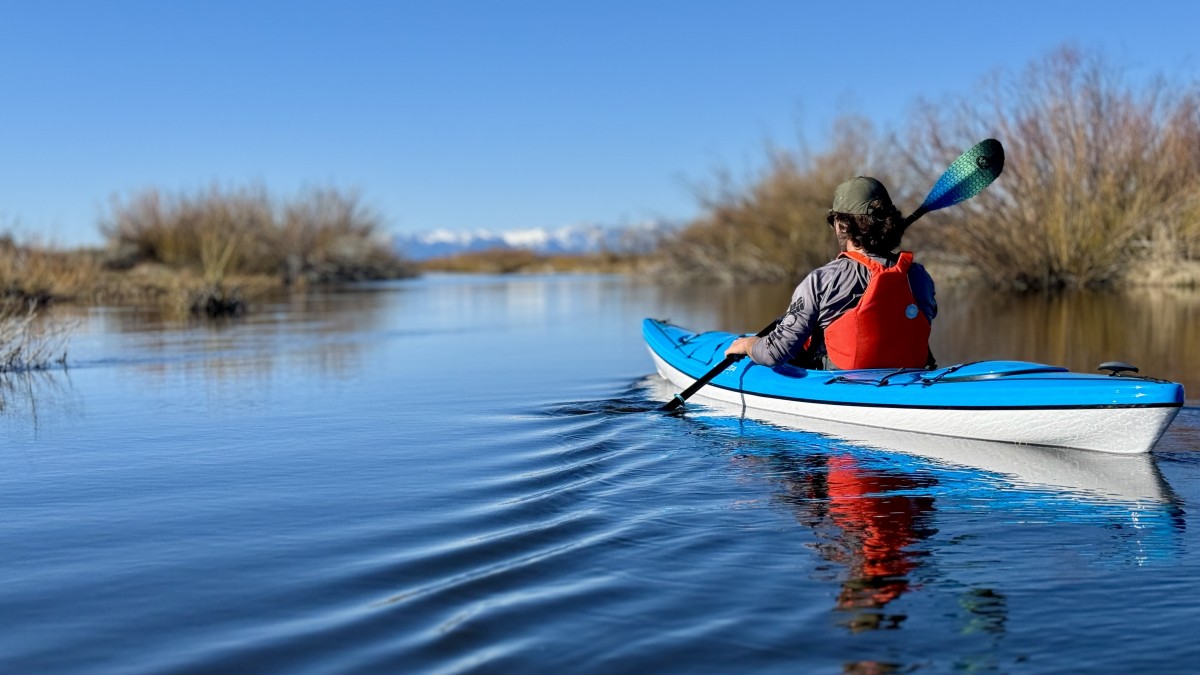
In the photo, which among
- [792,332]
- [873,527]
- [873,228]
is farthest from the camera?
[792,332]

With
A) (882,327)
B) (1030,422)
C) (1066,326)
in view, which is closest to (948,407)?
(1030,422)

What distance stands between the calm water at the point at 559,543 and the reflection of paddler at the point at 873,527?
16mm

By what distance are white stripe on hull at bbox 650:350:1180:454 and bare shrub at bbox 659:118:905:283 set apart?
18.2 m

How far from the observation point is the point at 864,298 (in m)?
5.50

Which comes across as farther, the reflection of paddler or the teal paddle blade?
the teal paddle blade

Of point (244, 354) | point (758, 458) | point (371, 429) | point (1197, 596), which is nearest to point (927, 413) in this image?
point (758, 458)

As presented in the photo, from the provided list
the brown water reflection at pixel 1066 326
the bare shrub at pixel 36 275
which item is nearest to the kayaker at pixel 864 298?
the brown water reflection at pixel 1066 326

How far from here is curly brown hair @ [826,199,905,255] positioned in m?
5.45

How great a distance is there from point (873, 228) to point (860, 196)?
17 cm

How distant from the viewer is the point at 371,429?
253 inches

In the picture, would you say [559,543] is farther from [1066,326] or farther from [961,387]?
[1066,326]

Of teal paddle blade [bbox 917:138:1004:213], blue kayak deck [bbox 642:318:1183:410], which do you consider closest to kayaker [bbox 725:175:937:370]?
blue kayak deck [bbox 642:318:1183:410]

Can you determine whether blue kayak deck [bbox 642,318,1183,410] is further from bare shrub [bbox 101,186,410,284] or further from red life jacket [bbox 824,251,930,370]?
bare shrub [bbox 101,186,410,284]

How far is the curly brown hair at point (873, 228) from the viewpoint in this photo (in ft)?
17.9
